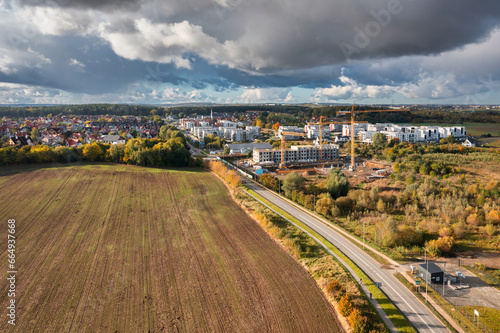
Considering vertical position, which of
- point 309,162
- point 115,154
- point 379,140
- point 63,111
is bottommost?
point 309,162

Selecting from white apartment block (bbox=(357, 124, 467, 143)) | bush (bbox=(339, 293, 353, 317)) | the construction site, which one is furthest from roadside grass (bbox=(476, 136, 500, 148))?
bush (bbox=(339, 293, 353, 317))

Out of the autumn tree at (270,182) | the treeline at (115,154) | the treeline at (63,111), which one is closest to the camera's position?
the autumn tree at (270,182)

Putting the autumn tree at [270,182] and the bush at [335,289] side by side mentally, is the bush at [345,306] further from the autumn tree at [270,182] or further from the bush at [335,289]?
the autumn tree at [270,182]

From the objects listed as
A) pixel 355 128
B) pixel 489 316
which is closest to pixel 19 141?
pixel 489 316

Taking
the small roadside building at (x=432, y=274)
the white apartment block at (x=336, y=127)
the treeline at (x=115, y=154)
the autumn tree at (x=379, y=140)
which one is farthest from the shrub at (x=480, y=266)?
the white apartment block at (x=336, y=127)

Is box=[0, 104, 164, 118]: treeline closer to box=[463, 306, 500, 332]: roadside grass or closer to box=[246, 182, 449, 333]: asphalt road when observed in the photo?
box=[246, 182, 449, 333]: asphalt road

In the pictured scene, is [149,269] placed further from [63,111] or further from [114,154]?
[63,111]

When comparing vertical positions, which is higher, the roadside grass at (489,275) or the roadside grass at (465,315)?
the roadside grass at (489,275)
